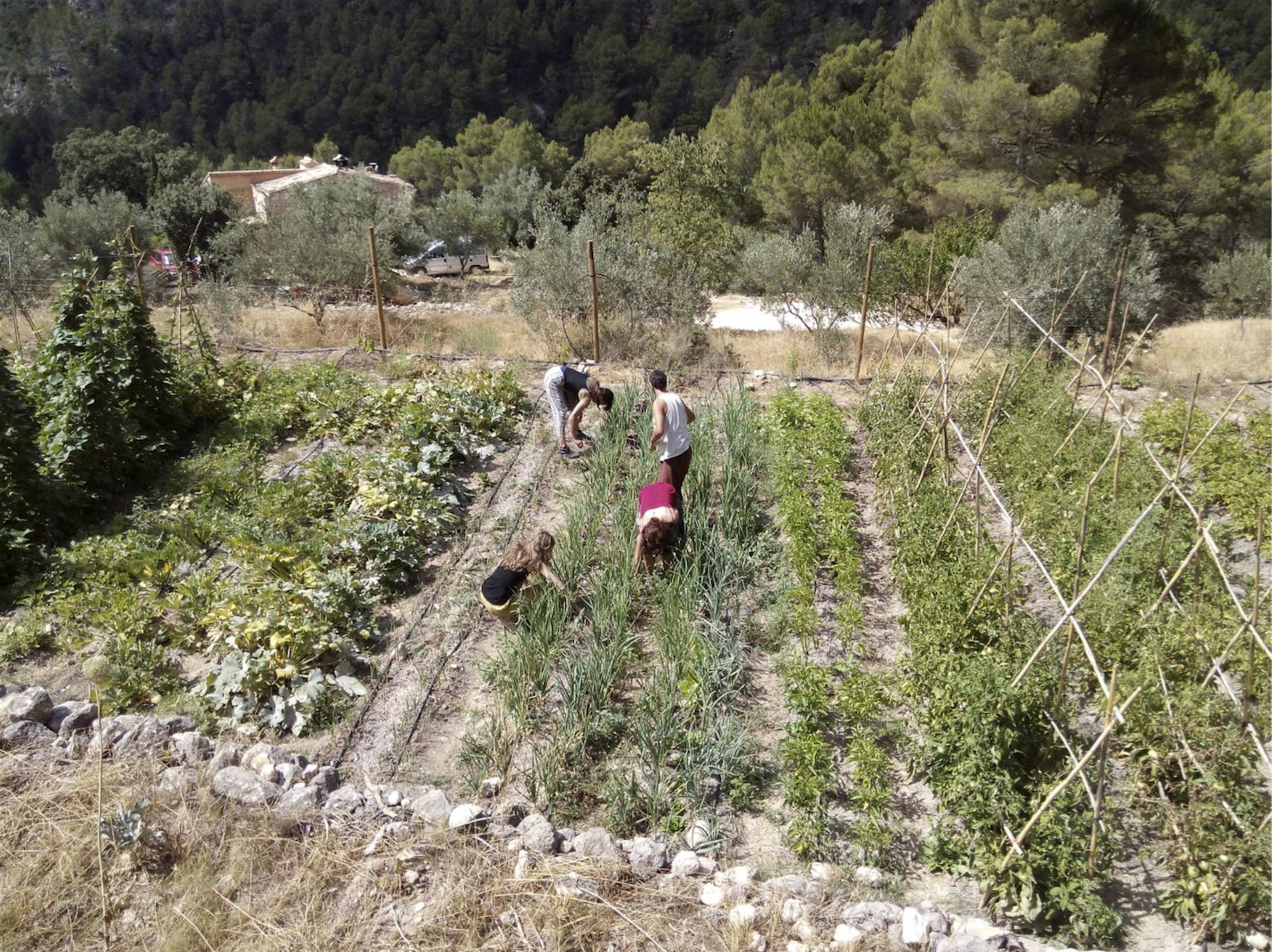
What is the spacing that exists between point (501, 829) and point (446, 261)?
85.7 ft

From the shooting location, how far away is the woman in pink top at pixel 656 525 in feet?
17.5

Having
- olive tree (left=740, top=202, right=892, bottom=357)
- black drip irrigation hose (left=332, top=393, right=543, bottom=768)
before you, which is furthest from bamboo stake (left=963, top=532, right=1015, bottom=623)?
olive tree (left=740, top=202, right=892, bottom=357)

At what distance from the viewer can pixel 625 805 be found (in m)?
3.86

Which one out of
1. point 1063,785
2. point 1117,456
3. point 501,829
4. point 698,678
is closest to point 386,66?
point 1117,456

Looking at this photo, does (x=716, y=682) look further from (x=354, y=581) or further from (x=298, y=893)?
(x=354, y=581)

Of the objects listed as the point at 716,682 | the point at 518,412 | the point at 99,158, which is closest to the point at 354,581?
the point at 716,682

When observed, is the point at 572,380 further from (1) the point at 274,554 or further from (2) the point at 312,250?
(2) the point at 312,250

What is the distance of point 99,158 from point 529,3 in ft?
121

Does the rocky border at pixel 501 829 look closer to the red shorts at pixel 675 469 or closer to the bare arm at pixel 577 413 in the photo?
the red shorts at pixel 675 469

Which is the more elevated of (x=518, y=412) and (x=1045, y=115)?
(x=1045, y=115)

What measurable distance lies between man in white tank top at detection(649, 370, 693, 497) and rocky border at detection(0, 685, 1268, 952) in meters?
2.51

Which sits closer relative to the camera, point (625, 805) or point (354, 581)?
point (625, 805)

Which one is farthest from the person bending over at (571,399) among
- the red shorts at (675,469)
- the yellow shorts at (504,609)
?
the yellow shorts at (504,609)

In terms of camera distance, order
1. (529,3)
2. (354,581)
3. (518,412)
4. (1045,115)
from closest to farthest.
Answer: (354,581) → (518,412) → (1045,115) → (529,3)
